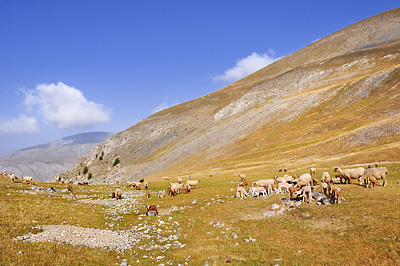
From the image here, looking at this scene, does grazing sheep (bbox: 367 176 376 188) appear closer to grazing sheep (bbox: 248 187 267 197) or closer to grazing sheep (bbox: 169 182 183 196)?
grazing sheep (bbox: 248 187 267 197)

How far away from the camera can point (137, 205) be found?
129ft

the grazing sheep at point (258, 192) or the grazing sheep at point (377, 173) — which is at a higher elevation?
the grazing sheep at point (377, 173)

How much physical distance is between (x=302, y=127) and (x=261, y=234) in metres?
89.6

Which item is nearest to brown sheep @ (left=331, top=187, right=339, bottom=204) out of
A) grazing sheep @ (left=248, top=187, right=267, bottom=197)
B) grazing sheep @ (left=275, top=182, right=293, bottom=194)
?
grazing sheep @ (left=275, top=182, right=293, bottom=194)

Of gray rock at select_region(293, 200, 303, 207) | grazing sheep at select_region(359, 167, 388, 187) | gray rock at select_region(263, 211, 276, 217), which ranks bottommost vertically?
gray rock at select_region(263, 211, 276, 217)

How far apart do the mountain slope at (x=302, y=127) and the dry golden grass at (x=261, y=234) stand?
36056 mm

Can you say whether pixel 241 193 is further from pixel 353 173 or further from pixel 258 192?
pixel 353 173

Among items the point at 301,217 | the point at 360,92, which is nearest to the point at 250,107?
the point at 360,92

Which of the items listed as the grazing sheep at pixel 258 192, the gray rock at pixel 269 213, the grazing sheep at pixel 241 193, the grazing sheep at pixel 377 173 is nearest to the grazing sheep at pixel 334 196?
the gray rock at pixel 269 213

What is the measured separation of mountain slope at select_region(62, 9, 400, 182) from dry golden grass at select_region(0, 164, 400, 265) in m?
36.1

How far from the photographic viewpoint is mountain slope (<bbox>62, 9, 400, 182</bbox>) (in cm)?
6919

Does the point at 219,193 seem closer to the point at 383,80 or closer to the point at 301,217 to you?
the point at 301,217

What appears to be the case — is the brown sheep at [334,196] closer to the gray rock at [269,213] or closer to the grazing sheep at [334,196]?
the grazing sheep at [334,196]

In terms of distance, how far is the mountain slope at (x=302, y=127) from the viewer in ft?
227
